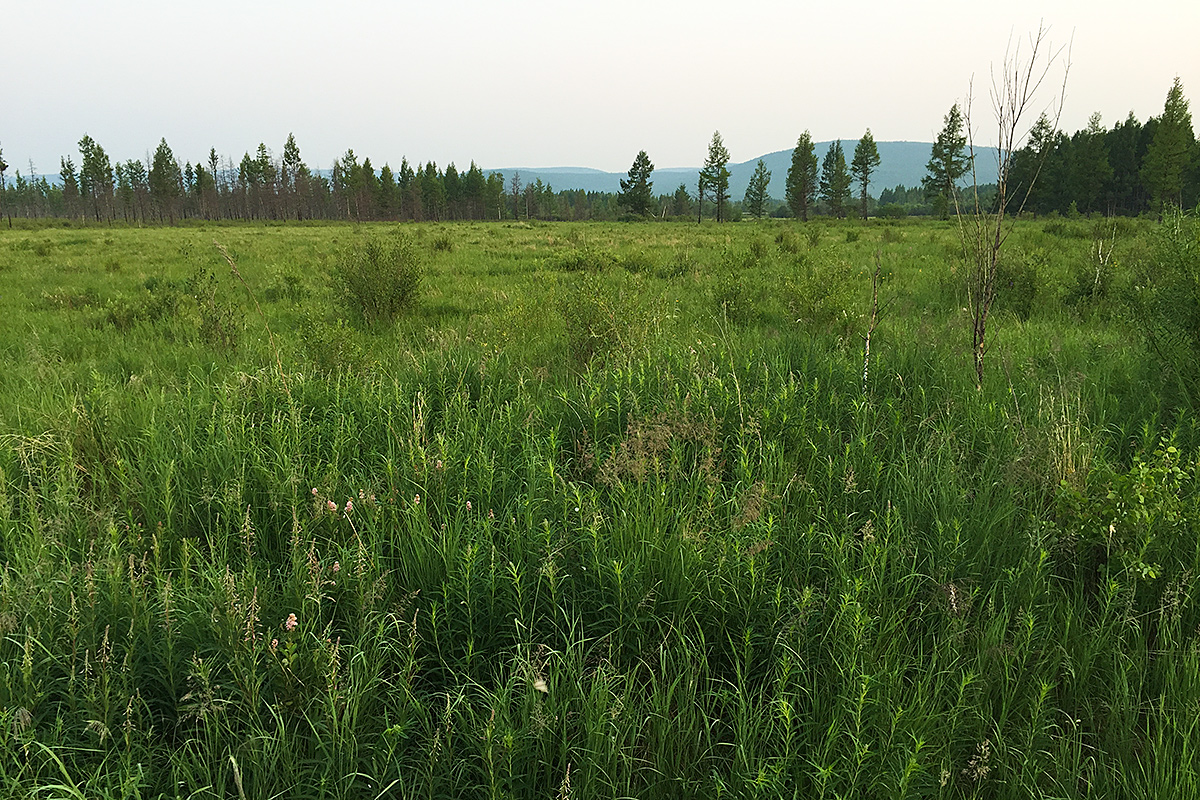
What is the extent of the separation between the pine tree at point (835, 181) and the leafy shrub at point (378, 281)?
240 feet

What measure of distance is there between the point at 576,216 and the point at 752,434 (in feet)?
375

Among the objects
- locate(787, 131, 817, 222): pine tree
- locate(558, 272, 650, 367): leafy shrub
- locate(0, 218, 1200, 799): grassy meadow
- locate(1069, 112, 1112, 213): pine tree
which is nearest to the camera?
locate(0, 218, 1200, 799): grassy meadow

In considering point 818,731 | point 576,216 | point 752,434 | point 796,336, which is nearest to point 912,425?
point 752,434

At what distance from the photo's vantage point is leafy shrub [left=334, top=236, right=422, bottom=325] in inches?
347

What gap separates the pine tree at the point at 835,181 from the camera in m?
72.1

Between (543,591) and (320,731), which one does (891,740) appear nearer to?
(543,591)

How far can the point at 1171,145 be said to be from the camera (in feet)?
158

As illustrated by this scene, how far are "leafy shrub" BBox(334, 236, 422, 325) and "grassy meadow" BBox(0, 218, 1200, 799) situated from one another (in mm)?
4085

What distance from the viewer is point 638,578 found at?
2367mm

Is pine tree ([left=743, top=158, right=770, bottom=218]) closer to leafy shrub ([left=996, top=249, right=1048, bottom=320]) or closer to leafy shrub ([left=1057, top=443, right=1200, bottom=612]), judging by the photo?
leafy shrub ([left=996, top=249, right=1048, bottom=320])

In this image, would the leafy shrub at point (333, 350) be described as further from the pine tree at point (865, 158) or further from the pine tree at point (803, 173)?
the pine tree at point (865, 158)

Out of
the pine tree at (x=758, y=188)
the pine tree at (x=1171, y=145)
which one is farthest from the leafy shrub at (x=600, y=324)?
the pine tree at (x=758, y=188)

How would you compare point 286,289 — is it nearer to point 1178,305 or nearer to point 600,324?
point 600,324

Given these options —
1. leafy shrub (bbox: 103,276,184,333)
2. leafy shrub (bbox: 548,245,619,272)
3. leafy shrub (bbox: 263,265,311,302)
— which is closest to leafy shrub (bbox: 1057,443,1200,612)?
leafy shrub (bbox: 103,276,184,333)
